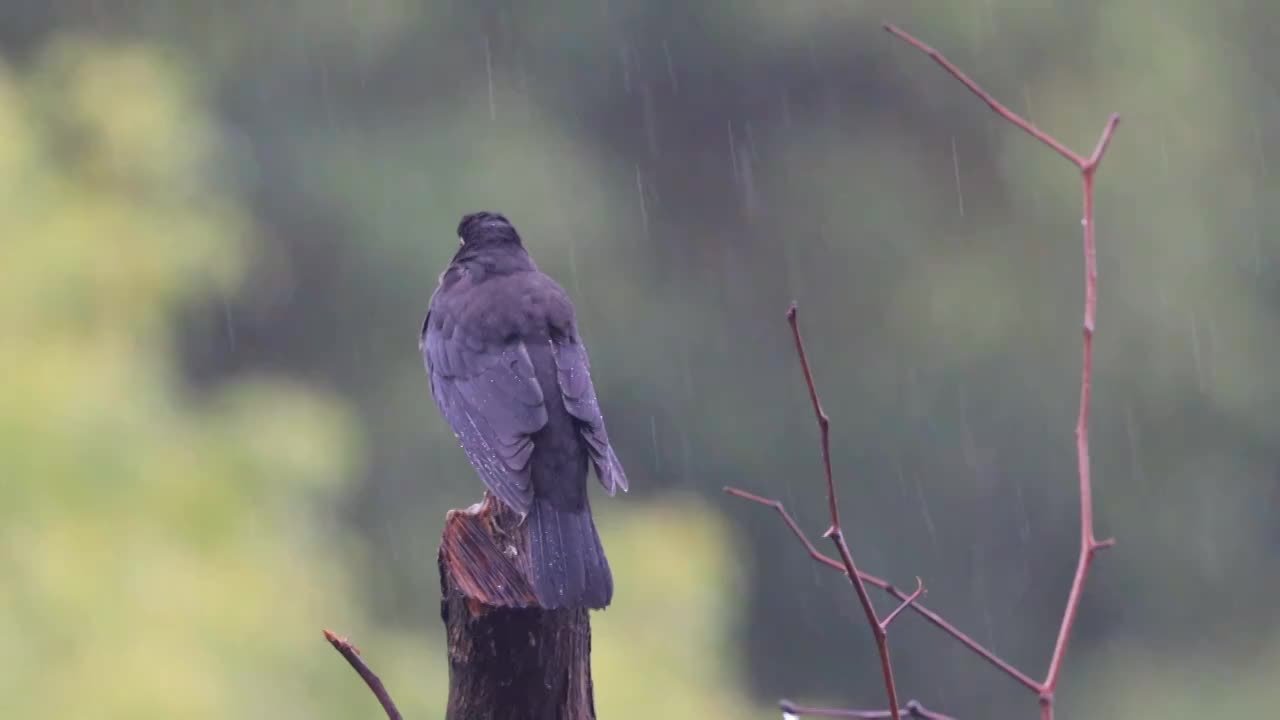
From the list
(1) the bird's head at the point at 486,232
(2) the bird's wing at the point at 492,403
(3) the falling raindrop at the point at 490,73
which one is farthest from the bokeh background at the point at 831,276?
(2) the bird's wing at the point at 492,403

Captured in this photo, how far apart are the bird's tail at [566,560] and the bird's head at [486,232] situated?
1362 millimetres

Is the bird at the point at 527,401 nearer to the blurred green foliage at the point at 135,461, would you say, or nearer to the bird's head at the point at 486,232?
the bird's head at the point at 486,232

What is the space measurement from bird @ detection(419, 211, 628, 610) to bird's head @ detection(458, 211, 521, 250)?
4 centimetres

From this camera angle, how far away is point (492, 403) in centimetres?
402

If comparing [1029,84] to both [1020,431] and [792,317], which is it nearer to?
[1020,431]

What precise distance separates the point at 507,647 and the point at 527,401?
1171 millimetres

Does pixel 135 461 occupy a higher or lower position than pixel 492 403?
higher

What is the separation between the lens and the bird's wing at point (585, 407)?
12.4 ft

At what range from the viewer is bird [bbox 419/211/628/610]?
3.39 meters

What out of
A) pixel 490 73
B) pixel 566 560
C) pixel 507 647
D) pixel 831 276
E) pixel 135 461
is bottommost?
pixel 507 647

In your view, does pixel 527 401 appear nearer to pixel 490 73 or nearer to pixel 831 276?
pixel 490 73

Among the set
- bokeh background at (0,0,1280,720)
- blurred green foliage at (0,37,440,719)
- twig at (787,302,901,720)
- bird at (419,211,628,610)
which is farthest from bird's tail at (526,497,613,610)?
bokeh background at (0,0,1280,720)

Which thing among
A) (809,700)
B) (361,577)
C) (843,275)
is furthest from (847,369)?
(361,577)

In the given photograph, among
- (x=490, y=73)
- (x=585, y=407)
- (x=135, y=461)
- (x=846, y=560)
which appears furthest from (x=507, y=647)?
(x=490, y=73)
